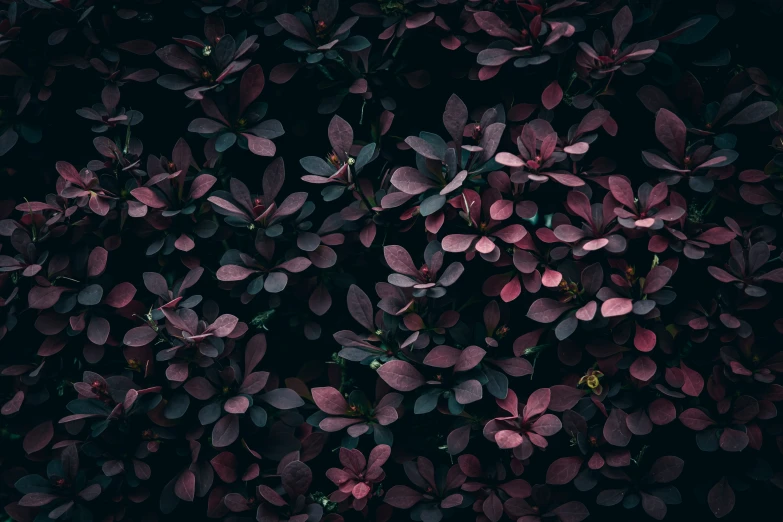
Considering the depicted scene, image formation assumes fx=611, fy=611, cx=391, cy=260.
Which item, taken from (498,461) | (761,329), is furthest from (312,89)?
(761,329)

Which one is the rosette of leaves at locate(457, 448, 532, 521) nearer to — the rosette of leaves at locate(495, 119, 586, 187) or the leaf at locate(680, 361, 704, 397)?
the leaf at locate(680, 361, 704, 397)

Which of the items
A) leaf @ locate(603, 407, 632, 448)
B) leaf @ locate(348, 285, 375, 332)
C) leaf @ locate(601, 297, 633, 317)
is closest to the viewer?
leaf @ locate(601, 297, 633, 317)

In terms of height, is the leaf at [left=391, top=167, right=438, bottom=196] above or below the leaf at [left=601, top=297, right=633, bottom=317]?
above

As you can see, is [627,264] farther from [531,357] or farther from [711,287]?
[531,357]

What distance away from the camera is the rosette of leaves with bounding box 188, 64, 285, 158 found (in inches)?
68.9

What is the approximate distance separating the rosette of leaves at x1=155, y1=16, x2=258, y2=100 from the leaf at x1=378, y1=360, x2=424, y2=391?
2.96ft

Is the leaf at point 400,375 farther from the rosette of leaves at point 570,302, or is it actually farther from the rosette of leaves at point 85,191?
the rosette of leaves at point 85,191

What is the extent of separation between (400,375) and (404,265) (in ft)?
0.96

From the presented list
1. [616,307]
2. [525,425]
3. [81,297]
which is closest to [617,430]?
[525,425]

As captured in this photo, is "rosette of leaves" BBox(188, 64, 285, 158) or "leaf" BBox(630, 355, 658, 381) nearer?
"leaf" BBox(630, 355, 658, 381)

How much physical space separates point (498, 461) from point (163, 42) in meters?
1.68

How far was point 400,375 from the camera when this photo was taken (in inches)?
64.1

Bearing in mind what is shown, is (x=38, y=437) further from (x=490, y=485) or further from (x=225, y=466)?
(x=490, y=485)

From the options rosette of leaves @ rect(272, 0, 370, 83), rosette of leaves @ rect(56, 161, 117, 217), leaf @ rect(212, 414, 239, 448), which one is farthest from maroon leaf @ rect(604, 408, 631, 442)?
rosette of leaves @ rect(56, 161, 117, 217)
